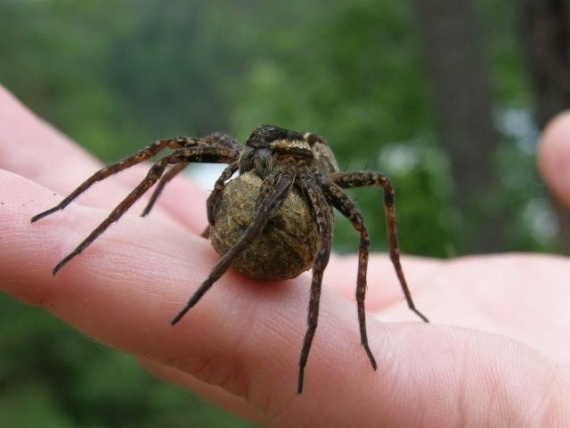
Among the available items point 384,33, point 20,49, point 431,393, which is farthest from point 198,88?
point 431,393

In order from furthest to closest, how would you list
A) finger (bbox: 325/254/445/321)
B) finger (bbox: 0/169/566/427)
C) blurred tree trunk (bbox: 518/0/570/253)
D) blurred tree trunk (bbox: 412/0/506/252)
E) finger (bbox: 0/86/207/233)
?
1. blurred tree trunk (bbox: 412/0/506/252)
2. blurred tree trunk (bbox: 518/0/570/253)
3. finger (bbox: 325/254/445/321)
4. finger (bbox: 0/86/207/233)
5. finger (bbox: 0/169/566/427)

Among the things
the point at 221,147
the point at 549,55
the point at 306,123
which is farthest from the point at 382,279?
the point at 306,123

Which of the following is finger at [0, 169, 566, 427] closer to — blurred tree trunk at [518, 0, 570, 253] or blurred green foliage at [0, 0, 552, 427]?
blurred green foliage at [0, 0, 552, 427]

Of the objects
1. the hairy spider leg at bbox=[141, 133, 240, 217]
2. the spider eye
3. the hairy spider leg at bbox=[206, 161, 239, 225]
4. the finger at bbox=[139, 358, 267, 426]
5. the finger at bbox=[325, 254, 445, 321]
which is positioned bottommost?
the finger at bbox=[139, 358, 267, 426]

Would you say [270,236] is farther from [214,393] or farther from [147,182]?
[214,393]

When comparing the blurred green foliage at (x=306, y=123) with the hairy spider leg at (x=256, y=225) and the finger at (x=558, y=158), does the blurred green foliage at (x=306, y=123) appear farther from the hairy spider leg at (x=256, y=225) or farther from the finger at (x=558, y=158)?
the hairy spider leg at (x=256, y=225)

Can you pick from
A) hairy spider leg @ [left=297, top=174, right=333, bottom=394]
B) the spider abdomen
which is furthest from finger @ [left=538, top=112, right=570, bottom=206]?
the spider abdomen
